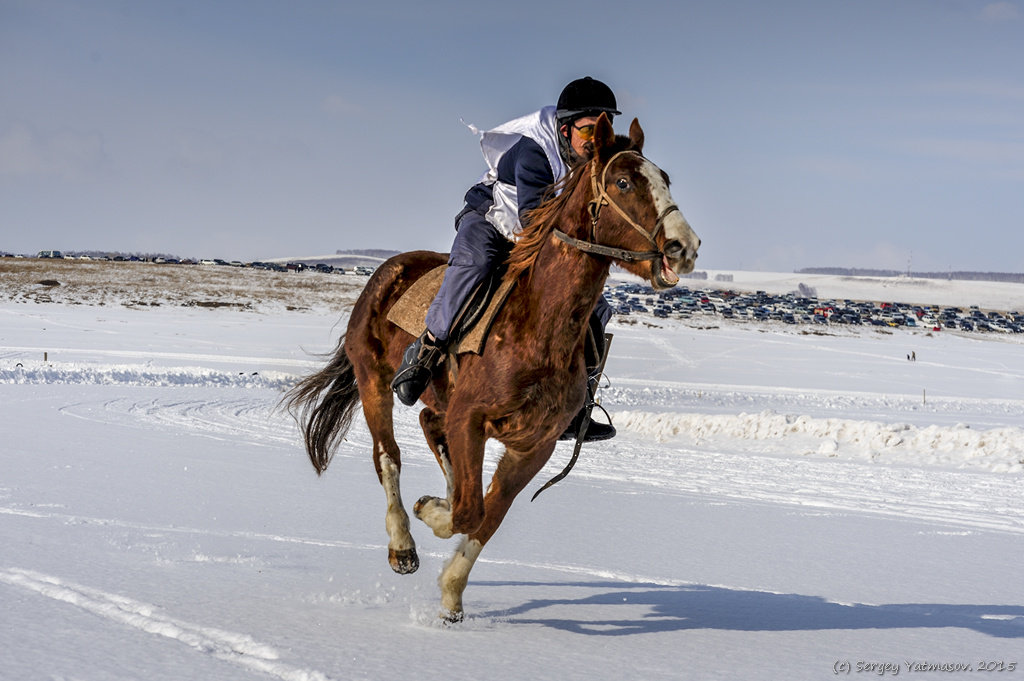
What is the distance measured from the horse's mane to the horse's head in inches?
5.6

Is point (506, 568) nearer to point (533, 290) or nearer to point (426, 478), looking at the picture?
point (533, 290)

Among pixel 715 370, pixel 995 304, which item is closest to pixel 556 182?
pixel 715 370

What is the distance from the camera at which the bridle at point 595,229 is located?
447 cm

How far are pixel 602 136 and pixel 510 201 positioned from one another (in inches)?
52.1

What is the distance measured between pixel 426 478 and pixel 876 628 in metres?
6.52

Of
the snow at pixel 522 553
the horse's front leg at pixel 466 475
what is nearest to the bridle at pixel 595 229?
the horse's front leg at pixel 466 475

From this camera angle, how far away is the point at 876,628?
5.64 metres

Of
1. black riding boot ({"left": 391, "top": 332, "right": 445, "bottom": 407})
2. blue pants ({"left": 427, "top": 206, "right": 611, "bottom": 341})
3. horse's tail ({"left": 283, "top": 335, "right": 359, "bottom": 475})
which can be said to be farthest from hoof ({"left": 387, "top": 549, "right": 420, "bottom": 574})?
horse's tail ({"left": 283, "top": 335, "right": 359, "bottom": 475})

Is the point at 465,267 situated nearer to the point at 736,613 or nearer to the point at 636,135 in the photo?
the point at 636,135

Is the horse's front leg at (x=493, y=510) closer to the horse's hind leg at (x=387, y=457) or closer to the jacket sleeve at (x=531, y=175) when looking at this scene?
the horse's hind leg at (x=387, y=457)

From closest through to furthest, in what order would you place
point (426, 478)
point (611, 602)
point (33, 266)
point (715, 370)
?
point (611, 602), point (426, 478), point (715, 370), point (33, 266)

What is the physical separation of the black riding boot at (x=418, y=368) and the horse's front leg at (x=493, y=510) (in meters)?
0.81

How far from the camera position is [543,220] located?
17.4ft

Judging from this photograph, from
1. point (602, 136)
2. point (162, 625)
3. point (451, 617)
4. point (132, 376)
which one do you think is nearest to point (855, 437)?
point (451, 617)
